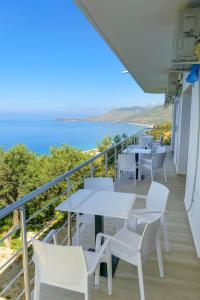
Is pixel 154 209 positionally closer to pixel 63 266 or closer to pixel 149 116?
pixel 63 266

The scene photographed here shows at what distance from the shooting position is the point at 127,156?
15.3 ft

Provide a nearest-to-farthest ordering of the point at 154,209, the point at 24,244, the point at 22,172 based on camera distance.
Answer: the point at 24,244, the point at 154,209, the point at 22,172

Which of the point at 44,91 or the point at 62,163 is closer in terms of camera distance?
the point at 62,163

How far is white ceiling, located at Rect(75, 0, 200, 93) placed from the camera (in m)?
2.04

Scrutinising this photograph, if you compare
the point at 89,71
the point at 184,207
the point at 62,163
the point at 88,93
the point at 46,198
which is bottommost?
the point at 46,198

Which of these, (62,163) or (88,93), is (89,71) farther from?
(62,163)

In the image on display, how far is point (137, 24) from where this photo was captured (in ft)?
8.32

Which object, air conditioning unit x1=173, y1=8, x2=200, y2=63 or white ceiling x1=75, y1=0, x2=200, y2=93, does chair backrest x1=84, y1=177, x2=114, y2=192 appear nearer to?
air conditioning unit x1=173, y1=8, x2=200, y2=63

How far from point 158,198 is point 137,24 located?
68.5 inches

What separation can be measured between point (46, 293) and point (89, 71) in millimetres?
38843

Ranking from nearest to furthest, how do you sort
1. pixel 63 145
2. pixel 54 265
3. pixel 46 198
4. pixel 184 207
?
pixel 54 265
pixel 184 207
pixel 46 198
pixel 63 145

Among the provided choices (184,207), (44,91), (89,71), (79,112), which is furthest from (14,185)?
(79,112)

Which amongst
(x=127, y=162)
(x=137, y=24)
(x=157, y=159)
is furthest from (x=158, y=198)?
(x=157, y=159)

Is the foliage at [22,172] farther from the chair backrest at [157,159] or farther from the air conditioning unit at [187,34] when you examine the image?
the air conditioning unit at [187,34]
